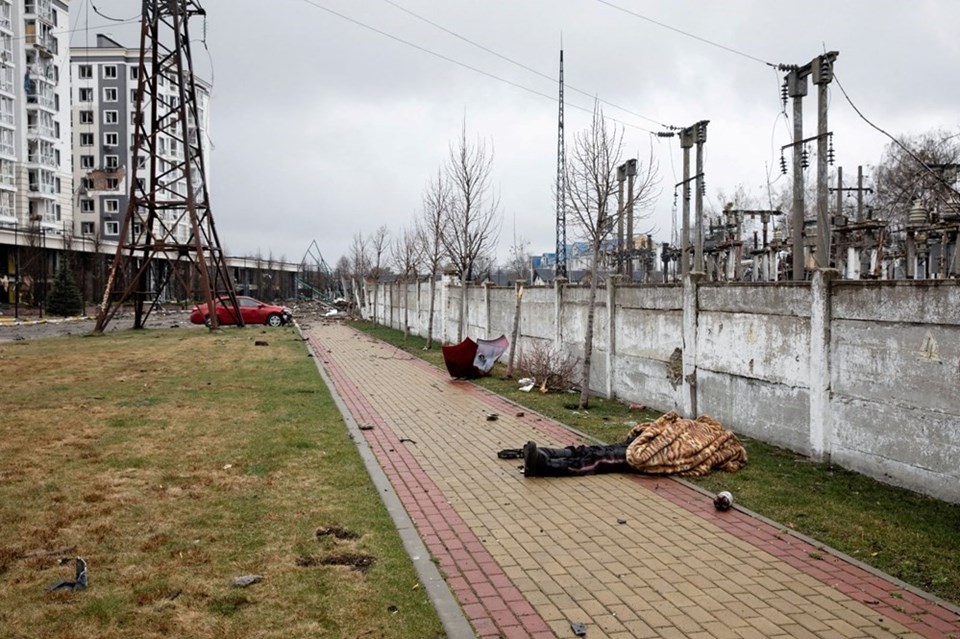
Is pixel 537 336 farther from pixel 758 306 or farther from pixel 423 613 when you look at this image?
pixel 423 613

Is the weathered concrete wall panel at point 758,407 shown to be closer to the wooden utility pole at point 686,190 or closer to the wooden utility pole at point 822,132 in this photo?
the wooden utility pole at point 822,132

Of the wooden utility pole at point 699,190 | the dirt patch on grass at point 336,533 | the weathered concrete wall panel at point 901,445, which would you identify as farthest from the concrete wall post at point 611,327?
the dirt patch on grass at point 336,533

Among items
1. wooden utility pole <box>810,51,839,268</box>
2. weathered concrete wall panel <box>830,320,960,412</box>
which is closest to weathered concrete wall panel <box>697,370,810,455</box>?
weathered concrete wall panel <box>830,320,960,412</box>

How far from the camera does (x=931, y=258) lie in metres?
24.9

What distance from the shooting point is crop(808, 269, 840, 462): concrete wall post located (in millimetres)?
8266

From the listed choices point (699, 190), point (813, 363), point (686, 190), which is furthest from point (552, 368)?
point (813, 363)

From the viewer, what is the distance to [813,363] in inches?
332

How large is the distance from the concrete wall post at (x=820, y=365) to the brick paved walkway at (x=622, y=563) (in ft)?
5.64

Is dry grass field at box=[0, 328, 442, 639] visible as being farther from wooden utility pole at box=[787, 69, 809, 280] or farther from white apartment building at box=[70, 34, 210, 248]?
white apartment building at box=[70, 34, 210, 248]

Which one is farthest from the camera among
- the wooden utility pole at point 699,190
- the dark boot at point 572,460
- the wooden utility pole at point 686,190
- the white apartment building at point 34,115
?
the white apartment building at point 34,115

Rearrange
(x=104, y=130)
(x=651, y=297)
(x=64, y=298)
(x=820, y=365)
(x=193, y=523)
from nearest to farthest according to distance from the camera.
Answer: (x=193, y=523) < (x=820, y=365) < (x=651, y=297) < (x=64, y=298) < (x=104, y=130)

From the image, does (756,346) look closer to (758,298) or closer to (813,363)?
(758,298)

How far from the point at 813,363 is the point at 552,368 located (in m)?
7.31

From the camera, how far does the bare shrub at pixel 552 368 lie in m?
15.1
